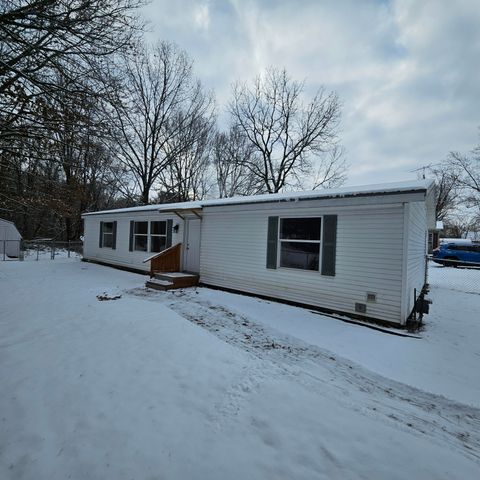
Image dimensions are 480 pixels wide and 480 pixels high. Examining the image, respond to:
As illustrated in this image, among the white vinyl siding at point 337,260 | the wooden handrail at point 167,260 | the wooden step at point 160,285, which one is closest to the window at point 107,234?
the wooden handrail at point 167,260

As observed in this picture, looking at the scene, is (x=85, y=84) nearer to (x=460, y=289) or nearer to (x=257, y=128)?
(x=460, y=289)

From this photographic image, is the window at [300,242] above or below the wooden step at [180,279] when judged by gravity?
above

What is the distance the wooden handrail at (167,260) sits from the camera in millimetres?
10250

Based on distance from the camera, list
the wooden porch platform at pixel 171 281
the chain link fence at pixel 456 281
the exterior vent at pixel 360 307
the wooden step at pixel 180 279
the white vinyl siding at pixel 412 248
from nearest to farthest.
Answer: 1. the white vinyl siding at pixel 412 248
2. the exterior vent at pixel 360 307
3. the wooden porch platform at pixel 171 281
4. the wooden step at pixel 180 279
5. the chain link fence at pixel 456 281

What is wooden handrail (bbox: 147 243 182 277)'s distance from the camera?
1025 cm

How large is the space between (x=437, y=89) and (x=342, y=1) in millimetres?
5486

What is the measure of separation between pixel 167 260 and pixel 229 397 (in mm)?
7850

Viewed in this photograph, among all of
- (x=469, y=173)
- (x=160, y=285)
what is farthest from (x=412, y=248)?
(x=469, y=173)

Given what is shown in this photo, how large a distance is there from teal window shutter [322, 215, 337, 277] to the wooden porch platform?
4.71m

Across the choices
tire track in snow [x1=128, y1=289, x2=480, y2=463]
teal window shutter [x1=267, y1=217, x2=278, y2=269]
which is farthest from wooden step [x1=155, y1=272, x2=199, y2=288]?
tire track in snow [x1=128, y1=289, x2=480, y2=463]

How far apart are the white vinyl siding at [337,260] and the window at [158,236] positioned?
282 centimetres

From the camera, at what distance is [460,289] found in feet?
38.1

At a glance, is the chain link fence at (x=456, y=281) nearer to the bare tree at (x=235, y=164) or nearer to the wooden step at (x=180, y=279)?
the wooden step at (x=180, y=279)

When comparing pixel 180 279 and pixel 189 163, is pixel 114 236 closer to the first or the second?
pixel 180 279
